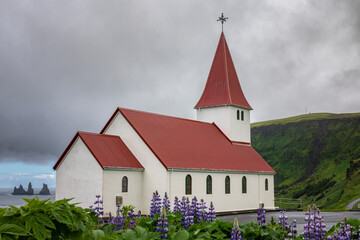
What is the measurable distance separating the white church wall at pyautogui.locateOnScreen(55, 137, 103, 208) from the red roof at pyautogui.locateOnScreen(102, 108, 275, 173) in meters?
4.06

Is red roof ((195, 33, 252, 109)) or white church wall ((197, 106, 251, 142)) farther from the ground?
red roof ((195, 33, 252, 109))

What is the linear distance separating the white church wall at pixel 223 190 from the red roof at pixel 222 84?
7.48m

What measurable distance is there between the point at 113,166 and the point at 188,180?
5891 millimetres

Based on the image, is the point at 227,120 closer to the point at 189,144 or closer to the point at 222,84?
the point at 222,84

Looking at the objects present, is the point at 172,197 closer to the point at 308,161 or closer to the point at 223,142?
the point at 223,142

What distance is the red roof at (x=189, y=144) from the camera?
31.7 metres

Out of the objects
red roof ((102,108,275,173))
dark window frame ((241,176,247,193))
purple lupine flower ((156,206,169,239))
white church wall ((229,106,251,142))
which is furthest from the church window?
purple lupine flower ((156,206,169,239))

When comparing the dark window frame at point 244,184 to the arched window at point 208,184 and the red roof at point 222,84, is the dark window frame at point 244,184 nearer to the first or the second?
the arched window at point 208,184

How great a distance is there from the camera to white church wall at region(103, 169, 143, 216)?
1109 inches

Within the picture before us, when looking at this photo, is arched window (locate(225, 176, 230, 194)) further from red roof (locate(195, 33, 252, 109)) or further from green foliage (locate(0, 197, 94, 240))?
green foliage (locate(0, 197, 94, 240))

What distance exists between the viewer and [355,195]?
2613 inches

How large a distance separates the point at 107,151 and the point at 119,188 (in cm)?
258

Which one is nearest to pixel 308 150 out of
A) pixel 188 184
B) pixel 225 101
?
pixel 225 101

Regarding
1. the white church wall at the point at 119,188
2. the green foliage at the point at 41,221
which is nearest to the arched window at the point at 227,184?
the white church wall at the point at 119,188
